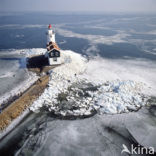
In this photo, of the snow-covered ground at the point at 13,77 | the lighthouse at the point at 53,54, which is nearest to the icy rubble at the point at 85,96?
the lighthouse at the point at 53,54

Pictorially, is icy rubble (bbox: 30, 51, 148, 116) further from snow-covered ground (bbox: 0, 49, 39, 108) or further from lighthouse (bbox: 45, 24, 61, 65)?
snow-covered ground (bbox: 0, 49, 39, 108)

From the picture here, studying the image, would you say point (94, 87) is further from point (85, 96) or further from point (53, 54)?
point (53, 54)

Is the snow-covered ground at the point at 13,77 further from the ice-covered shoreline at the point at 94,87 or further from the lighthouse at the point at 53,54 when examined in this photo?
the lighthouse at the point at 53,54

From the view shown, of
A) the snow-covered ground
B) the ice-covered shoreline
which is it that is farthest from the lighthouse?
the snow-covered ground

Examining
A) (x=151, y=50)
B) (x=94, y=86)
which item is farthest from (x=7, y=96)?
(x=151, y=50)

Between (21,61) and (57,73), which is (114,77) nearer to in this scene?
(57,73)

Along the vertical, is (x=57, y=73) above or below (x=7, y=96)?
above

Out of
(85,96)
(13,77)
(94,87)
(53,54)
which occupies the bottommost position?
(85,96)

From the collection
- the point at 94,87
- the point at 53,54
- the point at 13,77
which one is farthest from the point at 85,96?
the point at 13,77

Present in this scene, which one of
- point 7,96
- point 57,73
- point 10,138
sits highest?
point 57,73
